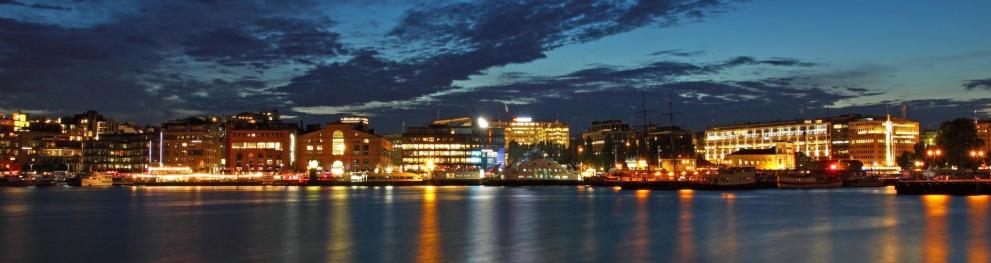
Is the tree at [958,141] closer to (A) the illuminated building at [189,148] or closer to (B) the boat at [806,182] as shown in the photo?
(B) the boat at [806,182]

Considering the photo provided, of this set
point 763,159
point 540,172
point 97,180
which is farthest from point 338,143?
point 763,159

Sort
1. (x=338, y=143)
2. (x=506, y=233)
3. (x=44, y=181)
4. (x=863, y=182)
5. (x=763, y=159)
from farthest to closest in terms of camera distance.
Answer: (x=763, y=159) → (x=338, y=143) → (x=44, y=181) → (x=863, y=182) → (x=506, y=233)

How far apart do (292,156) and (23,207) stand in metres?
93.0

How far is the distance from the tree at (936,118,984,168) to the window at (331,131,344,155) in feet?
298

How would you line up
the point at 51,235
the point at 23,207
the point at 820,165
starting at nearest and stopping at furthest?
the point at 51,235 < the point at 23,207 < the point at 820,165

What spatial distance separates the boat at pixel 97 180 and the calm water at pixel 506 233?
88.1 m

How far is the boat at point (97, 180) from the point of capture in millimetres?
148000

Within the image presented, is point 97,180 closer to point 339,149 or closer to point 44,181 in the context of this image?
point 44,181

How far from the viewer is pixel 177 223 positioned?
5075 centimetres

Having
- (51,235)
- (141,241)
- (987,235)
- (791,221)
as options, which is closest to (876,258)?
(987,235)

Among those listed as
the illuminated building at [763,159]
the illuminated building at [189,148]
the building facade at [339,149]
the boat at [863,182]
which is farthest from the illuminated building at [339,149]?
the boat at [863,182]

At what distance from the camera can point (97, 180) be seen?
490 feet

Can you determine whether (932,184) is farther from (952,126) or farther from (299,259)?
(299,259)

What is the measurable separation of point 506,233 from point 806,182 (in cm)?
8091
